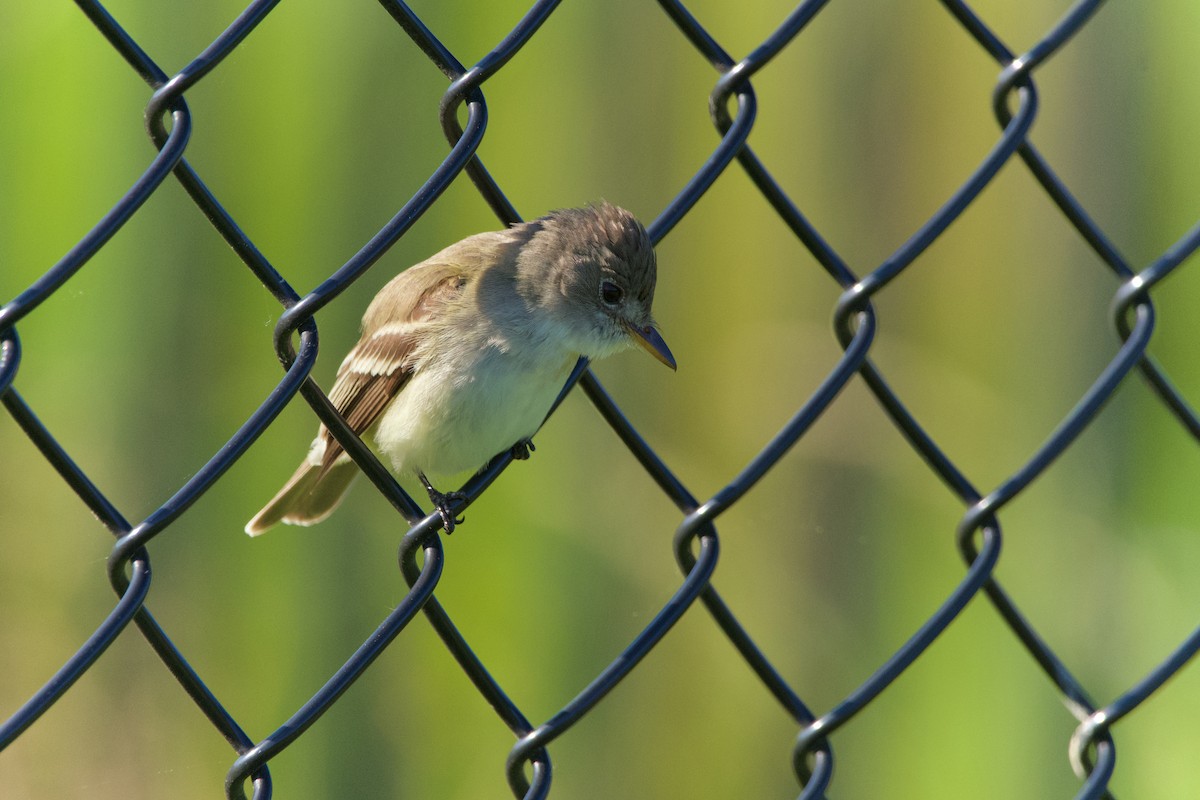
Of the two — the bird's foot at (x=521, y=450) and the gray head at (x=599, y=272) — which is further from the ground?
the gray head at (x=599, y=272)

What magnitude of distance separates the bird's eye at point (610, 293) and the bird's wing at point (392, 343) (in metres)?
0.32

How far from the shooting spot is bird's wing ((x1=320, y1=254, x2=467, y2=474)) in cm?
263

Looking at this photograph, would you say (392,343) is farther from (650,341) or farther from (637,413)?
(637,413)

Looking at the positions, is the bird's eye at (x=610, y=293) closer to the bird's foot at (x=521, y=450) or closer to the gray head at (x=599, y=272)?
the gray head at (x=599, y=272)

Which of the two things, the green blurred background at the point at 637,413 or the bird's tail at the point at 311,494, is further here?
the green blurred background at the point at 637,413

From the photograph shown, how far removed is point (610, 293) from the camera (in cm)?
283

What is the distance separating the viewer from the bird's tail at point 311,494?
2.73 meters

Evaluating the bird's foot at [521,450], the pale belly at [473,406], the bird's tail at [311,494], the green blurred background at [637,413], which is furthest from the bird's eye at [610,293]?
the green blurred background at [637,413]

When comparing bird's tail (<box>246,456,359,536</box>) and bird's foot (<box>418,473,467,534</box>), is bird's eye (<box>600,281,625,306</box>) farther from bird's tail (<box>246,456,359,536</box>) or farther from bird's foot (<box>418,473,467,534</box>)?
bird's tail (<box>246,456,359,536</box>)

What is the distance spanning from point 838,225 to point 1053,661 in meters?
2.06

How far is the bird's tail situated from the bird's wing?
0.09 metres

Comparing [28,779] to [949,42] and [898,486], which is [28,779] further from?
[949,42]

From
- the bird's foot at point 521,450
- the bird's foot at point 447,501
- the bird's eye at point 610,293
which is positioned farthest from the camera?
the bird's eye at point 610,293

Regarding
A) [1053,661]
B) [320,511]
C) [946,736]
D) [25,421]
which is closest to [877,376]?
[1053,661]
